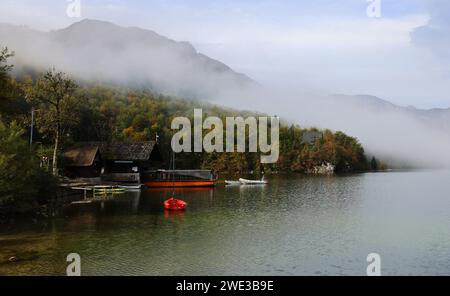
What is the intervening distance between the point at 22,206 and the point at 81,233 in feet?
30.8

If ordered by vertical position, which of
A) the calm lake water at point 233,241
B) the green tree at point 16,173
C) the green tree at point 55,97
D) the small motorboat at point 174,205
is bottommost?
the calm lake water at point 233,241

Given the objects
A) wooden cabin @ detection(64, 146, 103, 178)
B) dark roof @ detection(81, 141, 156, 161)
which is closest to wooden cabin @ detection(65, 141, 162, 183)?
dark roof @ detection(81, 141, 156, 161)

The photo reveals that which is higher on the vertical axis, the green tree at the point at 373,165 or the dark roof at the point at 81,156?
the dark roof at the point at 81,156

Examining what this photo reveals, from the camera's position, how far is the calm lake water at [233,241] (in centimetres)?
2097

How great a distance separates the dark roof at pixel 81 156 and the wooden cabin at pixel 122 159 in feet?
4.74

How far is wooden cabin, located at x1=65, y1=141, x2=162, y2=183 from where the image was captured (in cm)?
6173

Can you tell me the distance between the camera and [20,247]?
2370 cm

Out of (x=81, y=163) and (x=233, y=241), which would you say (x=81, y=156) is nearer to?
(x=81, y=163)

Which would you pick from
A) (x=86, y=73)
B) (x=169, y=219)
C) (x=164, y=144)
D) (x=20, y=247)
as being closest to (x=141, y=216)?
(x=169, y=219)

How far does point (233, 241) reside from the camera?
2644 cm

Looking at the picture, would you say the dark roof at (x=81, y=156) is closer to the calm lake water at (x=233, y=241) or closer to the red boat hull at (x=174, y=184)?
the red boat hull at (x=174, y=184)

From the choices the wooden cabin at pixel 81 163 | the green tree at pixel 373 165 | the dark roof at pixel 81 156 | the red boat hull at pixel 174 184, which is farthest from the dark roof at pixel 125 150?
the green tree at pixel 373 165

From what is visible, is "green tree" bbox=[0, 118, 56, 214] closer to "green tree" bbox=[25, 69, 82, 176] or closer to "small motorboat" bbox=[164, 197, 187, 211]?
"small motorboat" bbox=[164, 197, 187, 211]

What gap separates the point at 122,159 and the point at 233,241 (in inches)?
1522
